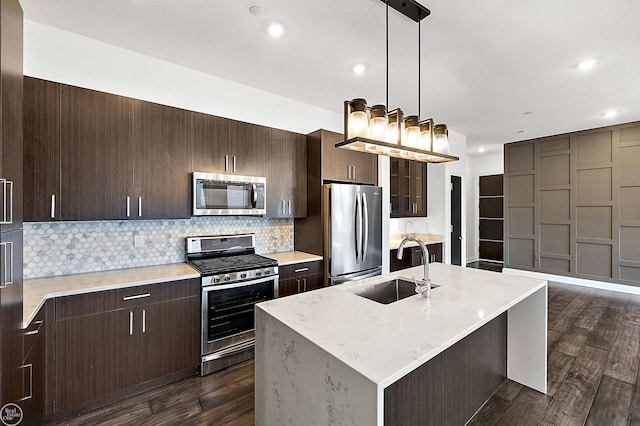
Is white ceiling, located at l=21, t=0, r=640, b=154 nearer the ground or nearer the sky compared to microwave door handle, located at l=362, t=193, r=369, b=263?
nearer the sky

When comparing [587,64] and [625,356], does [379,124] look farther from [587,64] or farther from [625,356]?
[625,356]

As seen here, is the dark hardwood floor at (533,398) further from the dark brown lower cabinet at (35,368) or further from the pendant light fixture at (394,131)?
the pendant light fixture at (394,131)

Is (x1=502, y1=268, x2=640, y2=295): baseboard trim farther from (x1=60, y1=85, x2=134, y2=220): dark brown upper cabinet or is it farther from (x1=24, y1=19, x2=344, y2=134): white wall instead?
(x1=60, y1=85, x2=134, y2=220): dark brown upper cabinet

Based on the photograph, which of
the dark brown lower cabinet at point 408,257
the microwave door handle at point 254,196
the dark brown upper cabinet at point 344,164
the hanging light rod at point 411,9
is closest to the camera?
the hanging light rod at point 411,9

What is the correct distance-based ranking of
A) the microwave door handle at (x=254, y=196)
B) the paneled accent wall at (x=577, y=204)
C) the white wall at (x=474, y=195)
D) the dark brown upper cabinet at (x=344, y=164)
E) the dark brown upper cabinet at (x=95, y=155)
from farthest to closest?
1. the white wall at (x=474, y=195)
2. the paneled accent wall at (x=577, y=204)
3. the dark brown upper cabinet at (x=344, y=164)
4. the microwave door handle at (x=254, y=196)
5. the dark brown upper cabinet at (x=95, y=155)

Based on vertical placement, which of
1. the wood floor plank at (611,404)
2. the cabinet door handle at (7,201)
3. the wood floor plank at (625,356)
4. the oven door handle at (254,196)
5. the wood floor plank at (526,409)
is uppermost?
the oven door handle at (254,196)

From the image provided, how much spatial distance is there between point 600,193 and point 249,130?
6.06m

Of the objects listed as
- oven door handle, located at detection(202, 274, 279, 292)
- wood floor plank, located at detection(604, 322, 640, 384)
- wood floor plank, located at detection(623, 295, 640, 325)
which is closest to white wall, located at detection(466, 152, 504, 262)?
wood floor plank, located at detection(623, 295, 640, 325)

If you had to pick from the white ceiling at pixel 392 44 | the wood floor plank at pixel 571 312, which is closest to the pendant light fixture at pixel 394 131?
the white ceiling at pixel 392 44

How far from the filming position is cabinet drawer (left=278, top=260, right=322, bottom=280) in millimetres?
3055

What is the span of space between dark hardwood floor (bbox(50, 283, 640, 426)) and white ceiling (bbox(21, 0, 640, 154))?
2856 millimetres

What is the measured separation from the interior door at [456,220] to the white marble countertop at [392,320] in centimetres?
388

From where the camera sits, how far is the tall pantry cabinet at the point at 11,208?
1.15 m

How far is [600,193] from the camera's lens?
5105mm
